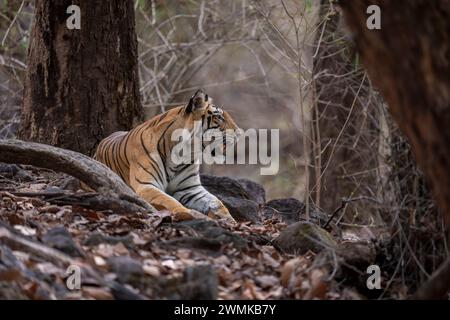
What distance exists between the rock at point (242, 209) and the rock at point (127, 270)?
2.97m

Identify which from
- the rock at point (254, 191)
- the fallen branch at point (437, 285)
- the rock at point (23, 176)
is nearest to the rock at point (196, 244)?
the fallen branch at point (437, 285)

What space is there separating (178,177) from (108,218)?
97.3 inches

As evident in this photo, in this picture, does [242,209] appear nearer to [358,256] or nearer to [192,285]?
[358,256]

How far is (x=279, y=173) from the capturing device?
52.8ft

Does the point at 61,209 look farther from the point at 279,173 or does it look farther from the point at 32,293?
the point at 279,173

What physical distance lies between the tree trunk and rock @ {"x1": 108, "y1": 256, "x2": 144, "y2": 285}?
1707 mm

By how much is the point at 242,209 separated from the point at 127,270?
3277mm

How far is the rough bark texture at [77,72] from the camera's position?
8359mm

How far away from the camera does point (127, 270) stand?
466 cm

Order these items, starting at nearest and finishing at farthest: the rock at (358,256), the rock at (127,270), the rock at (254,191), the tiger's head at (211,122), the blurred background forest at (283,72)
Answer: the rock at (127,270), the rock at (358,256), the tiger's head at (211,122), the rock at (254,191), the blurred background forest at (283,72)

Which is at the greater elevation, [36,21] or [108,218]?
[36,21]

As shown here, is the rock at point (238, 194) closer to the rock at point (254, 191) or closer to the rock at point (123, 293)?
the rock at point (254, 191)
